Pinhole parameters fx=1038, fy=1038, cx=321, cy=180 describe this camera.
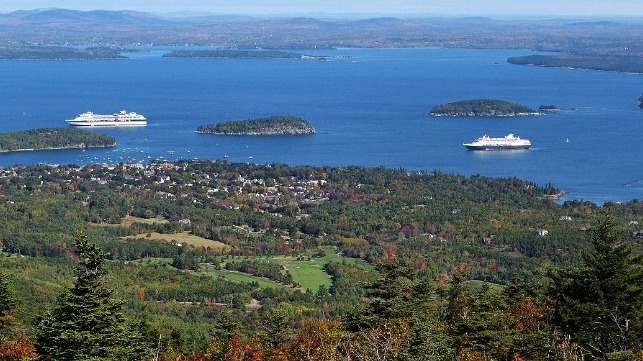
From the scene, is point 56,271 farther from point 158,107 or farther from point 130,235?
point 158,107

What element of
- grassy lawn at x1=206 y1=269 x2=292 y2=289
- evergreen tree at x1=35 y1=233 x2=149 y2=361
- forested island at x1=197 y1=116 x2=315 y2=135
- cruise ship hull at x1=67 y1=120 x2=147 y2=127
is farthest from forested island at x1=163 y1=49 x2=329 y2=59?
evergreen tree at x1=35 y1=233 x2=149 y2=361

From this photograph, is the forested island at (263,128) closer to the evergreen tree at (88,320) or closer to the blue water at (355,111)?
the blue water at (355,111)

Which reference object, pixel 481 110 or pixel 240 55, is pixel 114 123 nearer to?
pixel 481 110

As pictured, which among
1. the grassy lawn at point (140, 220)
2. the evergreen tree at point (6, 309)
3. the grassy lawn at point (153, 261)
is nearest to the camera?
the evergreen tree at point (6, 309)

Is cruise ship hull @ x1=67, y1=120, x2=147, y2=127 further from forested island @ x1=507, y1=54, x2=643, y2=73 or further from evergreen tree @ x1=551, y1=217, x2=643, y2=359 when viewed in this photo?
forested island @ x1=507, y1=54, x2=643, y2=73

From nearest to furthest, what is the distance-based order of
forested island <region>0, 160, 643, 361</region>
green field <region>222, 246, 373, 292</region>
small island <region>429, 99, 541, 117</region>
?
forested island <region>0, 160, 643, 361</region> → green field <region>222, 246, 373, 292</region> → small island <region>429, 99, 541, 117</region>

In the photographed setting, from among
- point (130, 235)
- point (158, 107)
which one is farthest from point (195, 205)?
point (158, 107)

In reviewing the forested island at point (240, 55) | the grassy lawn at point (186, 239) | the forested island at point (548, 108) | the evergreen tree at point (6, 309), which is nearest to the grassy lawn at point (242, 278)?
the grassy lawn at point (186, 239)

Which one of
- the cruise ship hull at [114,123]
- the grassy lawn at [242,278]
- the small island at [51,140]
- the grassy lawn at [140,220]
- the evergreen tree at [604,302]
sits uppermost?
the evergreen tree at [604,302]
